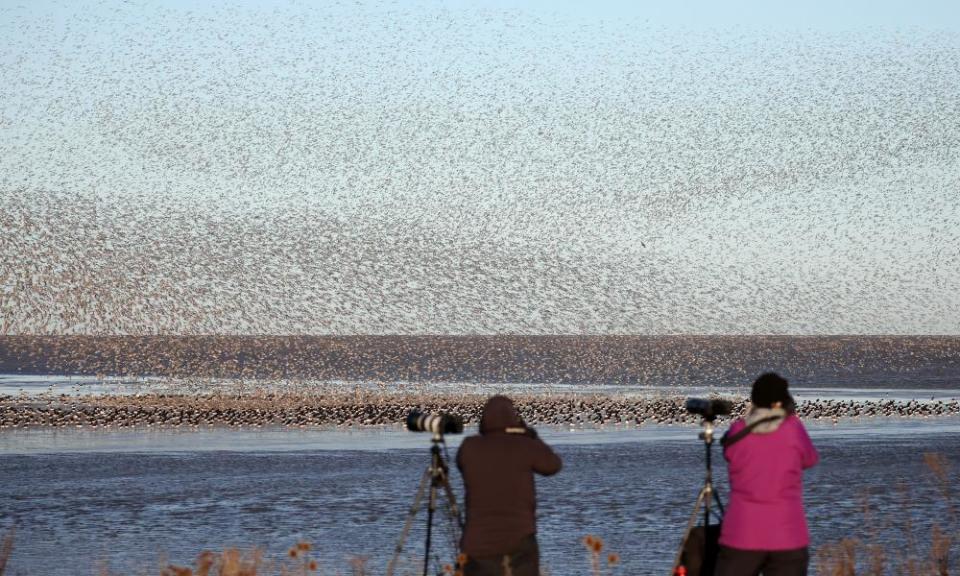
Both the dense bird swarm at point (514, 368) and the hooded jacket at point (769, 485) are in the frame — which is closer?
the hooded jacket at point (769, 485)

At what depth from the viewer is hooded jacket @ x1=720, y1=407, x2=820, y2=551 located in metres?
8.82

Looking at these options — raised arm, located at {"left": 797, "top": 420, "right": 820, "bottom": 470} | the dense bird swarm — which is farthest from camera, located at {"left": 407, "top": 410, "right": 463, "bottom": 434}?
the dense bird swarm

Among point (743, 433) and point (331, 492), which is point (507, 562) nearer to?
point (743, 433)

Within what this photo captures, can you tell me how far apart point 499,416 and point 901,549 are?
793 cm

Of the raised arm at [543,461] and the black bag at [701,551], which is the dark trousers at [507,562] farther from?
the black bag at [701,551]

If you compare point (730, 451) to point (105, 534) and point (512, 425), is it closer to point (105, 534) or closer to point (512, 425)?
point (512, 425)

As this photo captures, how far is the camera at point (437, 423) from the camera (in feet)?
31.8

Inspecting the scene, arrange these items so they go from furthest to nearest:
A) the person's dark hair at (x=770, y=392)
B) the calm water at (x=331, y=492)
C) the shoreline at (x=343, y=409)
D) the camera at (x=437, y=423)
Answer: the shoreline at (x=343, y=409) < the calm water at (x=331, y=492) < the camera at (x=437, y=423) < the person's dark hair at (x=770, y=392)

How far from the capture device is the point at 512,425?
30.1 feet

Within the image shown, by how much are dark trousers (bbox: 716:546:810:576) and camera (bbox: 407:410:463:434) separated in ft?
6.03

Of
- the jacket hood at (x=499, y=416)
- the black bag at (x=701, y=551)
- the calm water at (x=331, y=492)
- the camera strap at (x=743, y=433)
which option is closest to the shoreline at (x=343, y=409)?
the calm water at (x=331, y=492)

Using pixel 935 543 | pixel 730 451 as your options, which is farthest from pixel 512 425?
pixel 935 543

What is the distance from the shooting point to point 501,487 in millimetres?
9188

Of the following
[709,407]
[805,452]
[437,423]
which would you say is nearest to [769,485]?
[805,452]
